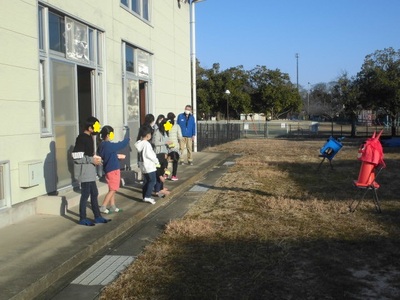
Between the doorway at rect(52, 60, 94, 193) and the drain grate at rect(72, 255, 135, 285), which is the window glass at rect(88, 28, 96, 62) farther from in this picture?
→ the drain grate at rect(72, 255, 135, 285)

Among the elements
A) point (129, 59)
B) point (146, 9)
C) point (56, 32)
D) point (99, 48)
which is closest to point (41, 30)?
point (56, 32)

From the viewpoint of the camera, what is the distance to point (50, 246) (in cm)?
566

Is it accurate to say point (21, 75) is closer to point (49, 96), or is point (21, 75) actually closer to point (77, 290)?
point (49, 96)

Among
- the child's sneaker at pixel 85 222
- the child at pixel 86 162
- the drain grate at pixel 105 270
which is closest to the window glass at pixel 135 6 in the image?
the child at pixel 86 162

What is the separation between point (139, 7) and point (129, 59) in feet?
5.41

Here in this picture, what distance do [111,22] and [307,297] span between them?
7.82m

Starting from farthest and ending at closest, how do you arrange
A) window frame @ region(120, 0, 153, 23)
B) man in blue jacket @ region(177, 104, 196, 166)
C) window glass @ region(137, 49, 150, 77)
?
man in blue jacket @ region(177, 104, 196, 166)
window glass @ region(137, 49, 150, 77)
window frame @ region(120, 0, 153, 23)

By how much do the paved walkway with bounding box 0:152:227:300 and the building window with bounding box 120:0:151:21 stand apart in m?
5.29

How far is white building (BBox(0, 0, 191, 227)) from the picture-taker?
6621 millimetres

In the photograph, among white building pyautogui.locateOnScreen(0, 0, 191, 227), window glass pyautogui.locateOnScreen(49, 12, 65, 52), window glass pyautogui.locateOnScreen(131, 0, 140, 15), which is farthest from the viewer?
window glass pyautogui.locateOnScreen(131, 0, 140, 15)

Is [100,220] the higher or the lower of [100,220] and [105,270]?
the higher

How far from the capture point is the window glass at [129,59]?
11453 millimetres

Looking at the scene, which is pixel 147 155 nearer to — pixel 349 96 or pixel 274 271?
pixel 274 271

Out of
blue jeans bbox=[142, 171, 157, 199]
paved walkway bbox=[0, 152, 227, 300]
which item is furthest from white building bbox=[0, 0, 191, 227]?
blue jeans bbox=[142, 171, 157, 199]
